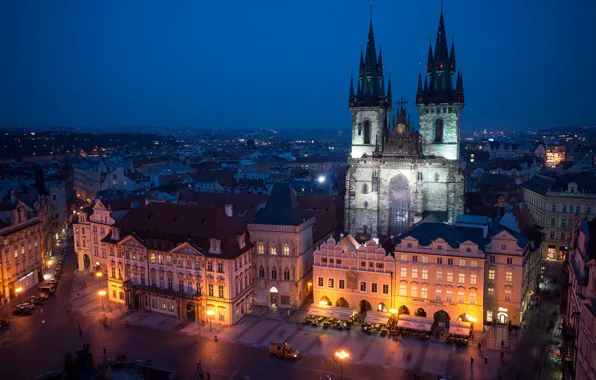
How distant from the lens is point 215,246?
61125 millimetres

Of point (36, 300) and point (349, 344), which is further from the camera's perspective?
point (36, 300)

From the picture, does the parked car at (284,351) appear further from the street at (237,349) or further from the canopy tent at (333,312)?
the canopy tent at (333,312)

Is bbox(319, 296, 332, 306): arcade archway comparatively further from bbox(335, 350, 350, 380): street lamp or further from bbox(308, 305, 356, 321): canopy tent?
bbox(335, 350, 350, 380): street lamp

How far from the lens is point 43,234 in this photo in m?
85.6

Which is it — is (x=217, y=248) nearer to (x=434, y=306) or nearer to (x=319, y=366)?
(x=319, y=366)

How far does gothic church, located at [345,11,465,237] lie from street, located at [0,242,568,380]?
90.7 feet

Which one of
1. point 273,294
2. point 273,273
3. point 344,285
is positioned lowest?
point 273,294

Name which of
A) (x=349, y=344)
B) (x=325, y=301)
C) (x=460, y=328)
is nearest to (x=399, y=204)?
(x=325, y=301)

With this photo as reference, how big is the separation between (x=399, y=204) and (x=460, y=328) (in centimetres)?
3120

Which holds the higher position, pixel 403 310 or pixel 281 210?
pixel 281 210

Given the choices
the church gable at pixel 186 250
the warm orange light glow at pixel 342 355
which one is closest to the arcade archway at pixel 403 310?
the warm orange light glow at pixel 342 355

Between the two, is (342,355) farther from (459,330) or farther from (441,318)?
(441,318)

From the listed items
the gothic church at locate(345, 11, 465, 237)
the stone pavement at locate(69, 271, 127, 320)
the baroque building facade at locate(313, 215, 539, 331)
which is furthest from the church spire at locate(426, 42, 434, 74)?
the stone pavement at locate(69, 271, 127, 320)

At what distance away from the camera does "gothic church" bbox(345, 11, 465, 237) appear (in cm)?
8056
